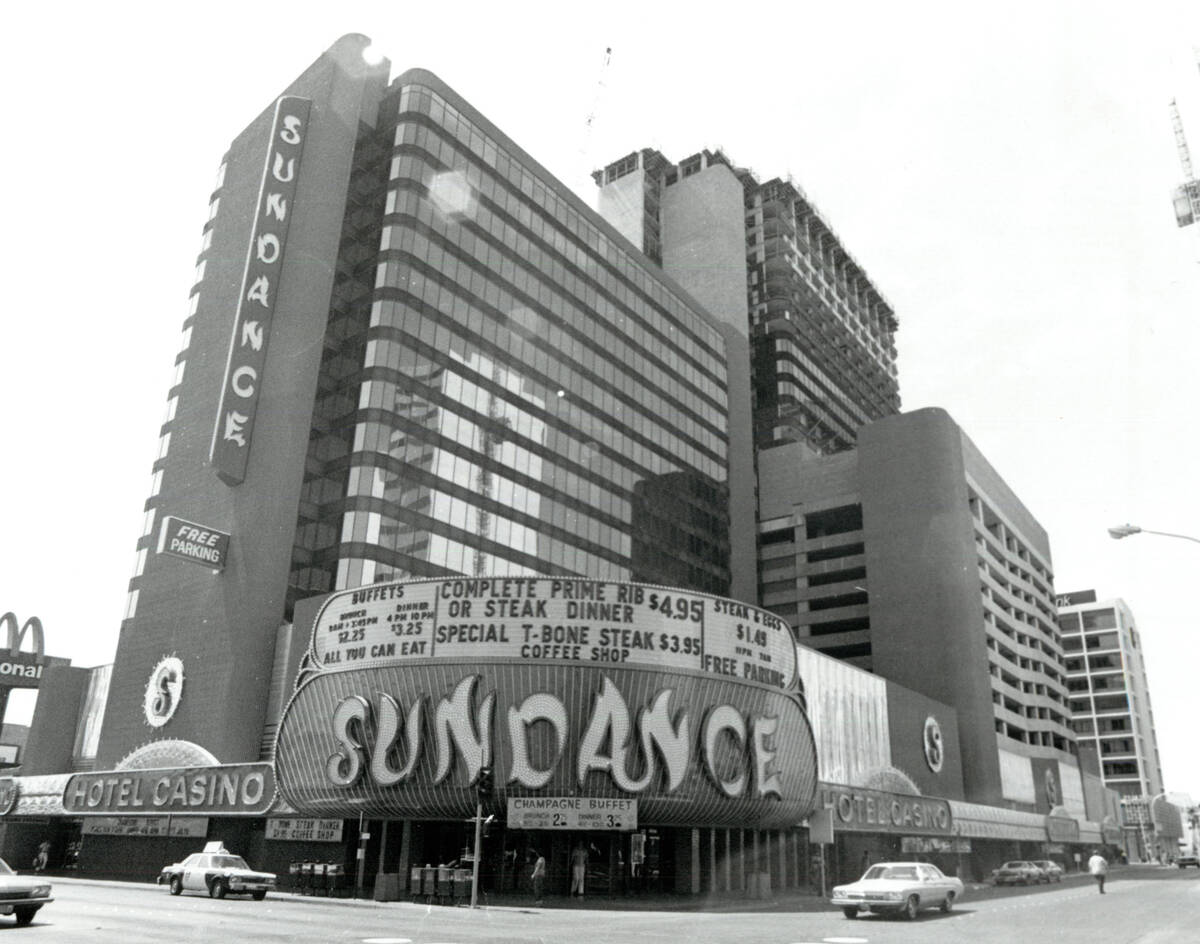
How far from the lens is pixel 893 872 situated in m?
29.8

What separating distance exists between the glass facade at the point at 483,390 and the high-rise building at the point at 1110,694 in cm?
10480

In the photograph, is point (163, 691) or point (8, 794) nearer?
point (163, 691)

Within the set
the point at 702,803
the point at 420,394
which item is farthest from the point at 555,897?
the point at 420,394

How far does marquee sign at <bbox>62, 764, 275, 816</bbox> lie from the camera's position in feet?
141

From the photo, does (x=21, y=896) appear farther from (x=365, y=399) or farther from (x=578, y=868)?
(x=365, y=399)

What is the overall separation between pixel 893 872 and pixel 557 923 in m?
11.1

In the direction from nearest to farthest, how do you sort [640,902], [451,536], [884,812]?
[640,902]
[884,812]
[451,536]

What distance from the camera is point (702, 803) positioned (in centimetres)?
3694

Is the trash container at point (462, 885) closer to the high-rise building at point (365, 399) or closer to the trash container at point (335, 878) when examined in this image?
the trash container at point (335, 878)

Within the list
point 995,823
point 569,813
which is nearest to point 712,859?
Answer: point 569,813

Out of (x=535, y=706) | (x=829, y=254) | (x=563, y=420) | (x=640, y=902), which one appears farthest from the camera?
(x=829, y=254)

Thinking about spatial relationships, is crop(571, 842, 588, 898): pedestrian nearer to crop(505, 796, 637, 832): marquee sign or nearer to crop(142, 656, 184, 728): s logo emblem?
crop(505, 796, 637, 832): marquee sign

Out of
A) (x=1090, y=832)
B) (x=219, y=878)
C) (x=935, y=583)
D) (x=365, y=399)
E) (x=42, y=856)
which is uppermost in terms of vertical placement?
(x=365, y=399)

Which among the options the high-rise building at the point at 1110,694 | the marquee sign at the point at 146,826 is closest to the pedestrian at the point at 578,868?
the marquee sign at the point at 146,826
